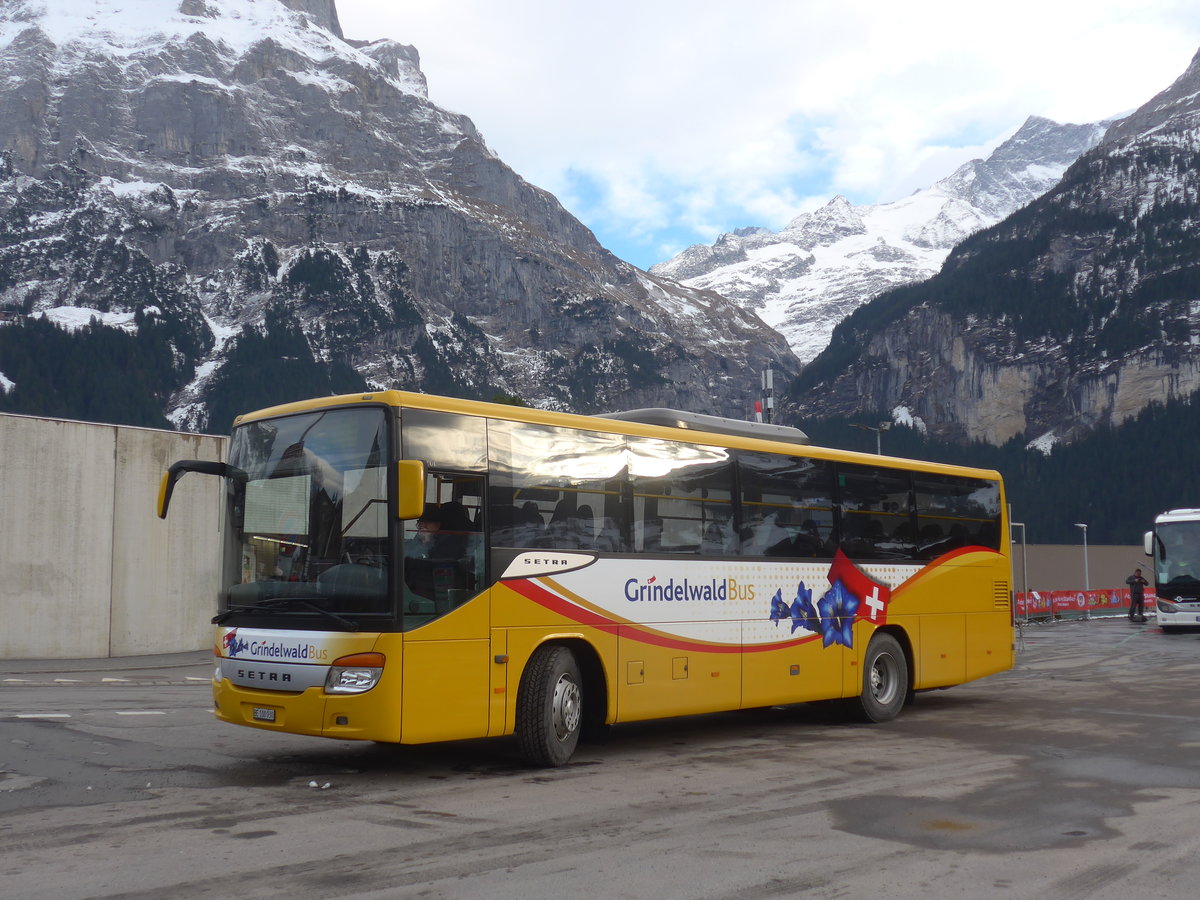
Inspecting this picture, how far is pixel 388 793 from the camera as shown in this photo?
8383 millimetres

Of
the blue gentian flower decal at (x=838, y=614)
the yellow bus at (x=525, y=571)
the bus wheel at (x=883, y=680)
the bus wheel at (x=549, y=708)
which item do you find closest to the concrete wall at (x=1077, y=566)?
the bus wheel at (x=883, y=680)

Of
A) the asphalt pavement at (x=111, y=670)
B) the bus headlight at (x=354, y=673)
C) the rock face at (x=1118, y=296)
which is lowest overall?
the asphalt pavement at (x=111, y=670)

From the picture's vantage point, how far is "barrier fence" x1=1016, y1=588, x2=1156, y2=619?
3825cm

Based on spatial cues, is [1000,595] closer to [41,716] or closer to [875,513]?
[875,513]

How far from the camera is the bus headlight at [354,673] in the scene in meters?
8.37

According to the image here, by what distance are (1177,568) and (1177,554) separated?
411 millimetres

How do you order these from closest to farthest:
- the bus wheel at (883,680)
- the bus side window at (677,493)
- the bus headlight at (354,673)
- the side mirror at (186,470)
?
the bus headlight at (354,673) < the side mirror at (186,470) < the bus side window at (677,493) < the bus wheel at (883,680)

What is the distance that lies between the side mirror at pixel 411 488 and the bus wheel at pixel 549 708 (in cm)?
200

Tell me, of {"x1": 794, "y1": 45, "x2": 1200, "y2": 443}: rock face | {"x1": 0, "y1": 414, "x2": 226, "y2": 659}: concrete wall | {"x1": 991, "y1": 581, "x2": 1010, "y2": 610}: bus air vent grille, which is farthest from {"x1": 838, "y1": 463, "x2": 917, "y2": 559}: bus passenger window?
{"x1": 794, "y1": 45, "x2": 1200, "y2": 443}: rock face

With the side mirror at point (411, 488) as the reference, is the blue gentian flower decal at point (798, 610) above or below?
below

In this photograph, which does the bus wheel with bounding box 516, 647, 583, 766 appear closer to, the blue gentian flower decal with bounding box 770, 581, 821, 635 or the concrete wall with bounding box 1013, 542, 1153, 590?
the blue gentian flower decal with bounding box 770, 581, 821, 635

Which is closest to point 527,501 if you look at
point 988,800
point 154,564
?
point 988,800

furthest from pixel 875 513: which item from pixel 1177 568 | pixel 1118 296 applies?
pixel 1118 296

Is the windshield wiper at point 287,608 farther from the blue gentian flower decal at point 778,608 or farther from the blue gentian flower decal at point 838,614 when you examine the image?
the blue gentian flower decal at point 838,614
